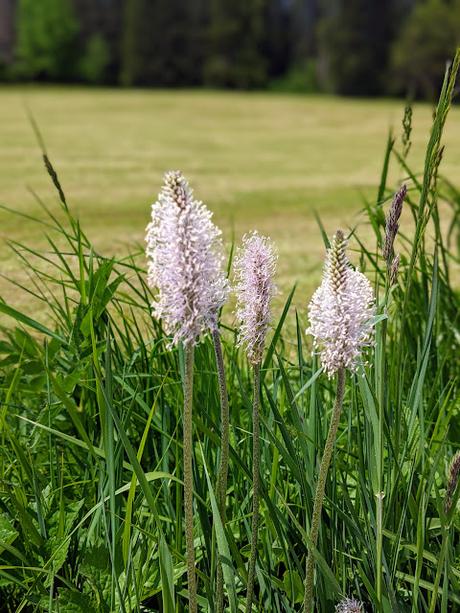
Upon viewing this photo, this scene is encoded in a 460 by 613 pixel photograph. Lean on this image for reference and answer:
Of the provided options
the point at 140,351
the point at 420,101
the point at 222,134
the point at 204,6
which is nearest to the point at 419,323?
the point at 140,351

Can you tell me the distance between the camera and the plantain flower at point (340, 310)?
1.06m

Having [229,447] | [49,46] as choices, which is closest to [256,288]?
[229,447]

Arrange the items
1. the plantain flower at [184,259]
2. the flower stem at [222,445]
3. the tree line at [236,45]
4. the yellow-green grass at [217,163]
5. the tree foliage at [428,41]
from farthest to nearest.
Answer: the tree line at [236,45] < the tree foliage at [428,41] < the yellow-green grass at [217,163] < the flower stem at [222,445] < the plantain flower at [184,259]

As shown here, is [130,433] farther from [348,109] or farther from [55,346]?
[348,109]

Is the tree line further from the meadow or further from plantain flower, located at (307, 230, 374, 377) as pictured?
plantain flower, located at (307, 230, 374, 377)

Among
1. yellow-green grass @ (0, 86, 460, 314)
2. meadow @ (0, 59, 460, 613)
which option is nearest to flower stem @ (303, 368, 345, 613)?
meadow @ (0, 59, 460, 613)

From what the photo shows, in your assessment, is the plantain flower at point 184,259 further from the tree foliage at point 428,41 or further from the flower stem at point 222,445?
the tree foliage at point 428,41

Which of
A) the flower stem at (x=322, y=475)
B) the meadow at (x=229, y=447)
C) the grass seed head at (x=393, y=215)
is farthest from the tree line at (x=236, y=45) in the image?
the flower stem at (x=322, y=475)

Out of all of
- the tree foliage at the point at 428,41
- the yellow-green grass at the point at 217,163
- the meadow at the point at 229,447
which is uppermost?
the tree foliage at the point at 428,41

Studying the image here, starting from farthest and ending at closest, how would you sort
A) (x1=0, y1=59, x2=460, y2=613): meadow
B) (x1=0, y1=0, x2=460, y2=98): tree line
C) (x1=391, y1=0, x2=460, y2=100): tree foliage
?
(x1=0, y1=0, x2=460, y2=98): tree line → (x1=391, y1=0, x2=460, y2=100): tree foliage → (x1=0, y1=59, x2=460, y2=613): meadow

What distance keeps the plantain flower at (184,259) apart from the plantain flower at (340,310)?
0.13 meters

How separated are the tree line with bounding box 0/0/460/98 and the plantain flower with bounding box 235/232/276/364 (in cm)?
4009

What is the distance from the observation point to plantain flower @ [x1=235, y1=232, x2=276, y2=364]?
1.19m

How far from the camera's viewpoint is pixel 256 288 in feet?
3.95
